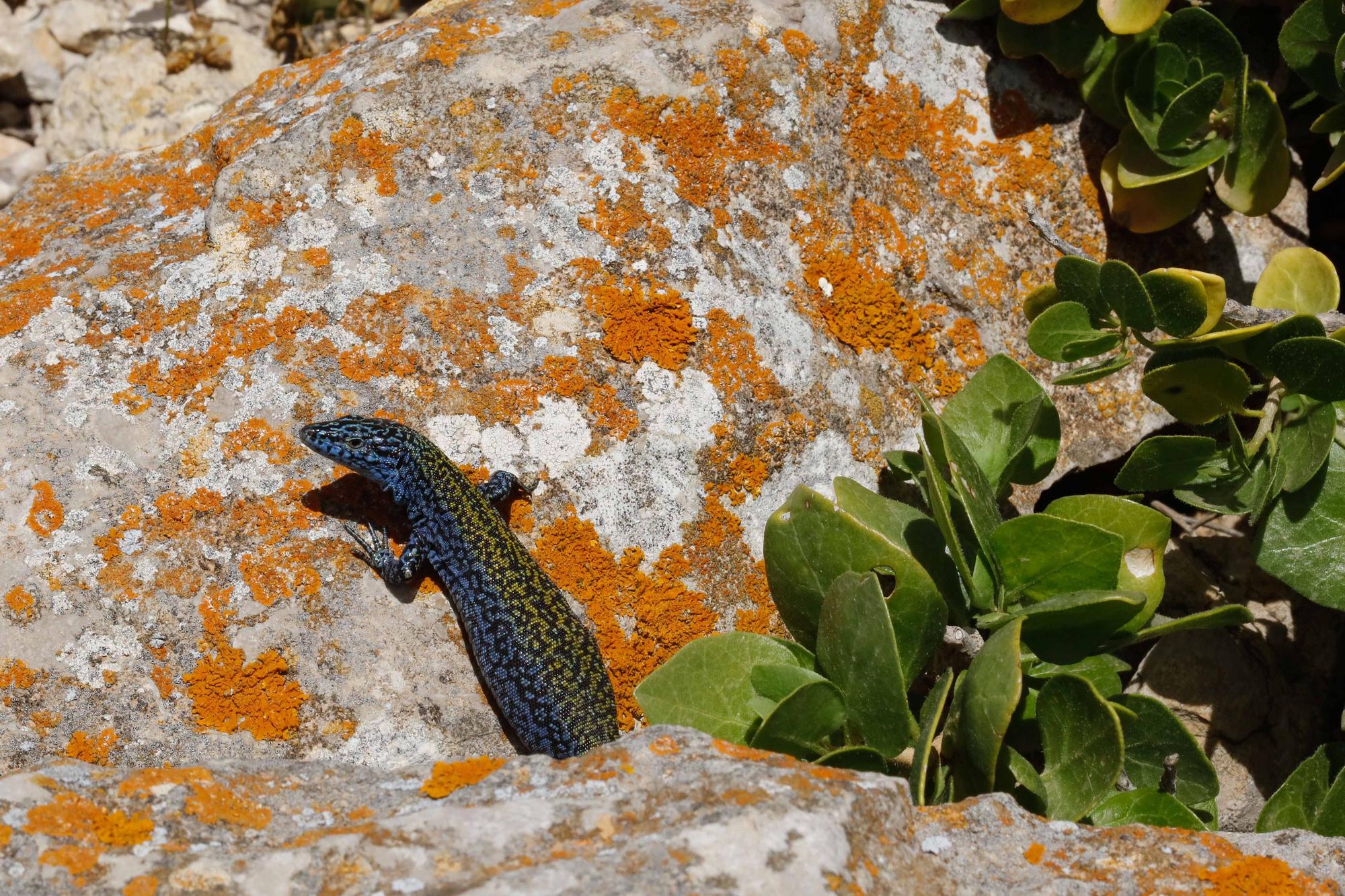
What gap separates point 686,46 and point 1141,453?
97.9 inches

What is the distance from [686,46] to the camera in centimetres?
464

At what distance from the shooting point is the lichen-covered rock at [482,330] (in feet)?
12.0

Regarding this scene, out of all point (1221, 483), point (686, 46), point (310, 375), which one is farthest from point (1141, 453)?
point (310, 375)

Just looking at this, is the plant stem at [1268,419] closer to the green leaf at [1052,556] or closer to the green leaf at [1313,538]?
the green leaf at [1313,538]

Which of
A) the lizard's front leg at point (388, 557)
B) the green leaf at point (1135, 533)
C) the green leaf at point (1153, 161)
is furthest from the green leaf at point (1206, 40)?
the lizard's front leg at point (388, 557)

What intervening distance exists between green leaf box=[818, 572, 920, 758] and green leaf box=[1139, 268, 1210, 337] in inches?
52.9

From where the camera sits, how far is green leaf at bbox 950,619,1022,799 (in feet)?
9.16

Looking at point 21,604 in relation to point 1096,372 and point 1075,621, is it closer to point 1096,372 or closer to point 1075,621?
point 1075,621

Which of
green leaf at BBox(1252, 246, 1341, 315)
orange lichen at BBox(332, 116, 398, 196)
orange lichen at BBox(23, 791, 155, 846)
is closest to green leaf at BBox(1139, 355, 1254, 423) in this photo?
green leaf at BBox(1252, 246, 1341, 315)

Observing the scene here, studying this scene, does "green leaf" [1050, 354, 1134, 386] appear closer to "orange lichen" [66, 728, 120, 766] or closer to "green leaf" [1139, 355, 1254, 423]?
"green leaf" [1139, 355, 1254, 423]

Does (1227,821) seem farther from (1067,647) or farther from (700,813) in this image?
(700,813)

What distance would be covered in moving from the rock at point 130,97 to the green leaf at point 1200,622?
661cm

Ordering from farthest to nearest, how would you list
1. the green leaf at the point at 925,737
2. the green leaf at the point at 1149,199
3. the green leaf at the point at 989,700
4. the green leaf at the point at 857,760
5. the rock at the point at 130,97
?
the rock at the point at 130,97, the green leaf at the point at 1149,199, the green leaf at the point at 857,760, the green leaf at the point at 925,737, the green leaf at the point at 989,700

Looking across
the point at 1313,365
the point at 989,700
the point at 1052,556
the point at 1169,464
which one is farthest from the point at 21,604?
the point at 1313,365
